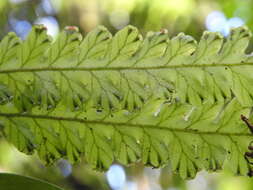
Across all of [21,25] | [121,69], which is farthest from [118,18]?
[121,69]

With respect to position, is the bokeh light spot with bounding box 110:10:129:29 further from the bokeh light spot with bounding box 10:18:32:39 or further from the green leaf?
the green leaf

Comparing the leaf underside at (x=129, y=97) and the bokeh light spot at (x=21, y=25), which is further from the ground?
the bokeh light spot at (x=21, y=25)

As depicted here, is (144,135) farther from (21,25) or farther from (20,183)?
(21,25)

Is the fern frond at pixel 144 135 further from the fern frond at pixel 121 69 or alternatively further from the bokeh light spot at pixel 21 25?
the bokeh light spot at pixel 21 25

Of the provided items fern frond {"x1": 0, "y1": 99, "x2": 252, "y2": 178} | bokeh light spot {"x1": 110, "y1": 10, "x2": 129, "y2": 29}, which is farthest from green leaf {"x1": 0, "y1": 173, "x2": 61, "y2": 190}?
bokeh light spot {"x1": 110, "y1": 10, "x2": 129, "y2": 29}

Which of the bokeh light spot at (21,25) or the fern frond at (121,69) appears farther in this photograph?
the bokeh light spot at (21,25)

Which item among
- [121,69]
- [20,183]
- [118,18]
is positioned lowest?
[20,183]

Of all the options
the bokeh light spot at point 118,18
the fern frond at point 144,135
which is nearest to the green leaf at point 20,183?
the fern frond at point 144,135
